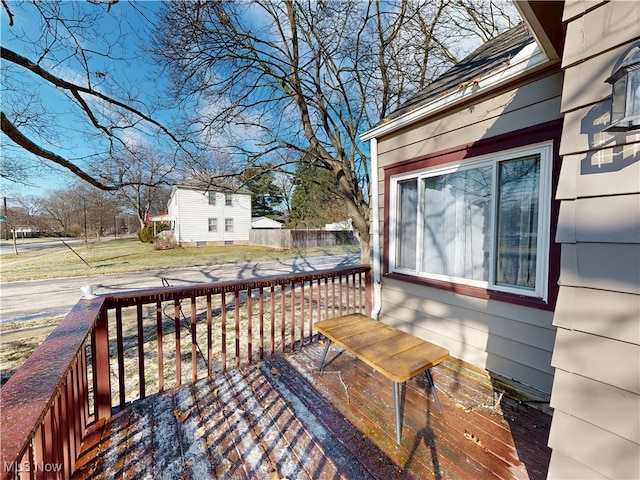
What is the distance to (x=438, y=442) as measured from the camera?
170cm

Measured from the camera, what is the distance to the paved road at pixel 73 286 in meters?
5.56

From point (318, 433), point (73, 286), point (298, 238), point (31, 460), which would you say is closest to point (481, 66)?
point (318, 433)

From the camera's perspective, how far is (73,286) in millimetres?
7664

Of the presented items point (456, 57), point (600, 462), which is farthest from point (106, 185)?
point (456, 57)

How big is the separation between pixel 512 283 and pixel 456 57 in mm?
6917

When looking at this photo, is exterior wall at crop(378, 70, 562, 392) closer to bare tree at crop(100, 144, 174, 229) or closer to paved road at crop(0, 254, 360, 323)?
bare tree at crop(100, 144, 174, 229)

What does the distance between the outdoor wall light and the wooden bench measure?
57.6 inches

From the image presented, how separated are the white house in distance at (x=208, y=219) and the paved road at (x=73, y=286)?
8.26 m

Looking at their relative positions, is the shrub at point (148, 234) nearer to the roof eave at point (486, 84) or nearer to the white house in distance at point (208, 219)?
the white house in distance at point (208, 219)

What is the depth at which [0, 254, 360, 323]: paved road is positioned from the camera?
5562 millimetres

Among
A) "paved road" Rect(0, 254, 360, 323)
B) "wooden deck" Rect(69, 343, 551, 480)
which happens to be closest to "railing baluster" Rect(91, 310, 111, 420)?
"wooden deck" Rect(69, 343, 551, 480)

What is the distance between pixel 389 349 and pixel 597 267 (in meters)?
1.28

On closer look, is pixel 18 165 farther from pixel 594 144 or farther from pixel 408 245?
pixel 594 144

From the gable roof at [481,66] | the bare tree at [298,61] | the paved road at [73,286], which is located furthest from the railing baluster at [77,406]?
the paved road at [73,286]
